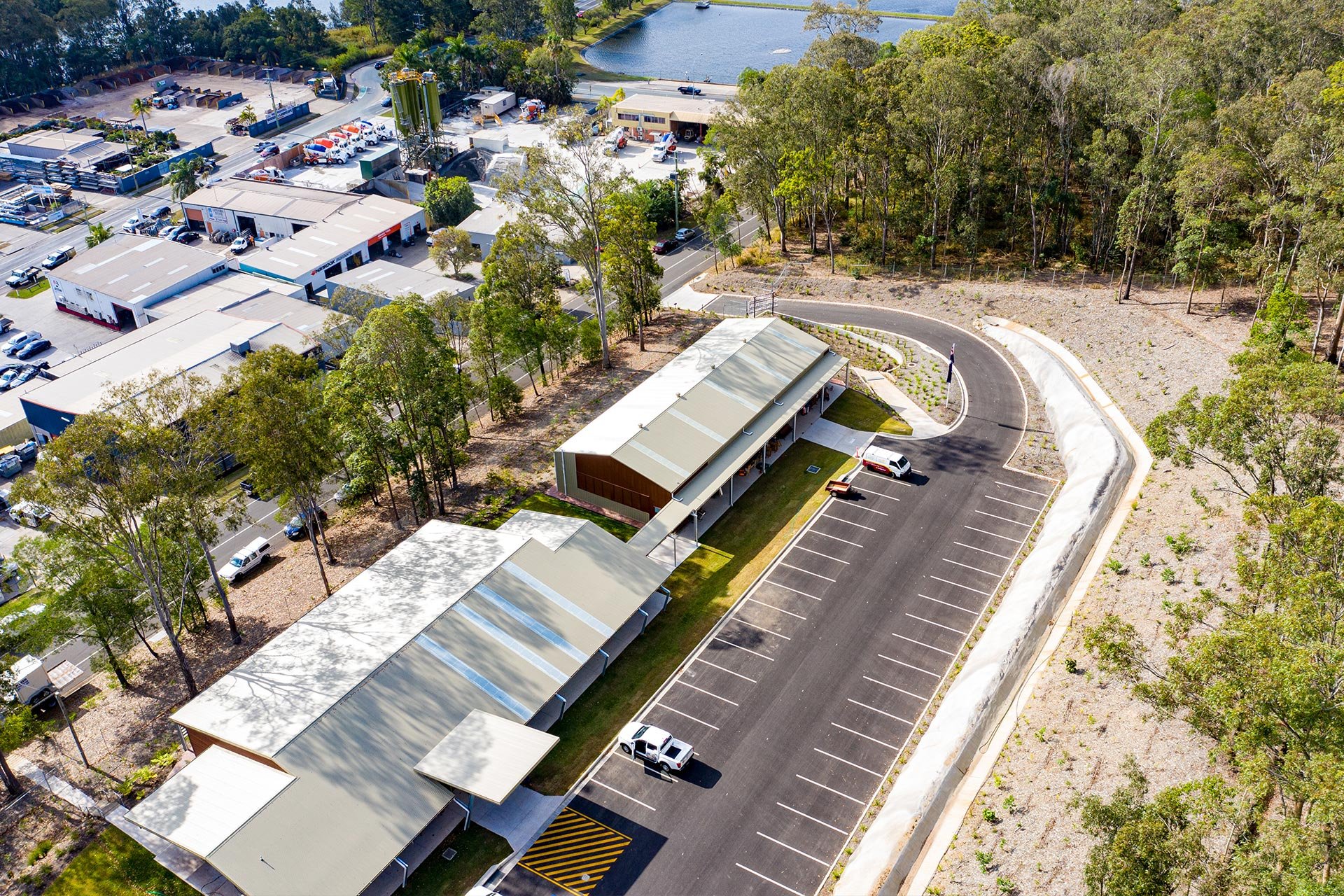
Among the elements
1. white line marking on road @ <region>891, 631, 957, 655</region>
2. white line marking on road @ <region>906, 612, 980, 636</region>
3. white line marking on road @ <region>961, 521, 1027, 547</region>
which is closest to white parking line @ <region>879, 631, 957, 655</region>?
white line marking on road @ <region>891, 631, 957, 655</region>

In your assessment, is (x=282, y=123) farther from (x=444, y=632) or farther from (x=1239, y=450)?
(x=1239, y=450)

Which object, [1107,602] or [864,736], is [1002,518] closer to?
[1107,602]

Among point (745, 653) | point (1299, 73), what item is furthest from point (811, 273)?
point (745, 653)

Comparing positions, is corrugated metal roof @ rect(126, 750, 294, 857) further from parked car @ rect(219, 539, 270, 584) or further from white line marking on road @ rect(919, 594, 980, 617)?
white line marking on road @ rect(919, 594, 980, 617)

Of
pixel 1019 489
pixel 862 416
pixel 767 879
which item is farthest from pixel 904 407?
pixel 767 879

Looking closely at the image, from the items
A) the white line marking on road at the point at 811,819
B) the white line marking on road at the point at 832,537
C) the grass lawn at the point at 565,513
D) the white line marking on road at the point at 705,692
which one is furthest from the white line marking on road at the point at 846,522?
the white line marking on road at the point at 811,819
